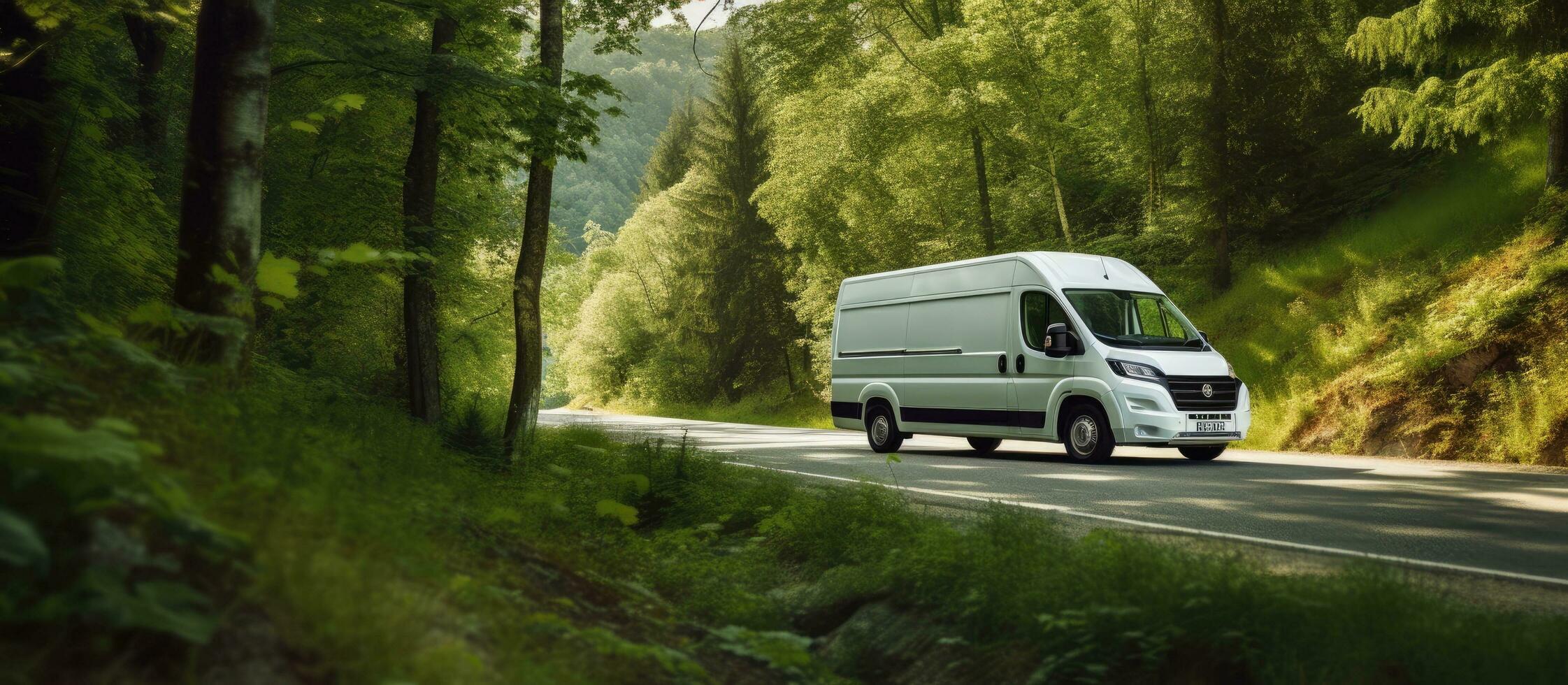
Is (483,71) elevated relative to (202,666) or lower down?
elevated

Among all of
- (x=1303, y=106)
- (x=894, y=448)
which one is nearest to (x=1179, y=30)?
(x=1303, y=106)

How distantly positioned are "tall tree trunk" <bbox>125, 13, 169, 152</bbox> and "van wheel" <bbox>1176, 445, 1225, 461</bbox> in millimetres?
13440

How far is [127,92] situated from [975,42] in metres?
17.8

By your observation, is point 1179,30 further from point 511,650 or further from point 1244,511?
point 511,650

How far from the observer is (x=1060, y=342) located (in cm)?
1258

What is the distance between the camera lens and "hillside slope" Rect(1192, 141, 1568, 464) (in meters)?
12.6

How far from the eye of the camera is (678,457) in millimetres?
9289

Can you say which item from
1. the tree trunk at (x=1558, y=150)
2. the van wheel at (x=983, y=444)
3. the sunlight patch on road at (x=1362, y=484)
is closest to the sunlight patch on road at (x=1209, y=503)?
the sunlight patch on road at (x=1362, y=484)

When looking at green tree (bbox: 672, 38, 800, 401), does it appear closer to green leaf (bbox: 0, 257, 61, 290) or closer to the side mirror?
the side mirror

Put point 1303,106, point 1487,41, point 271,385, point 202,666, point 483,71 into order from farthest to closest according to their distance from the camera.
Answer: point 1303,106 < point 1487,41 < point 483,71 < point 271,385 < point 202,666

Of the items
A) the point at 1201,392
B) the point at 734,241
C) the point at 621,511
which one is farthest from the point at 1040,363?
the point at 734,241

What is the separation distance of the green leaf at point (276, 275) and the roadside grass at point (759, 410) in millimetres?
22988

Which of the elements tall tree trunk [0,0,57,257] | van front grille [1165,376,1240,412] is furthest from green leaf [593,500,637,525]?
van front grille [1165,376,1240,412]

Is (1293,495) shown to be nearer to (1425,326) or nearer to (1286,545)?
(1286,545)
